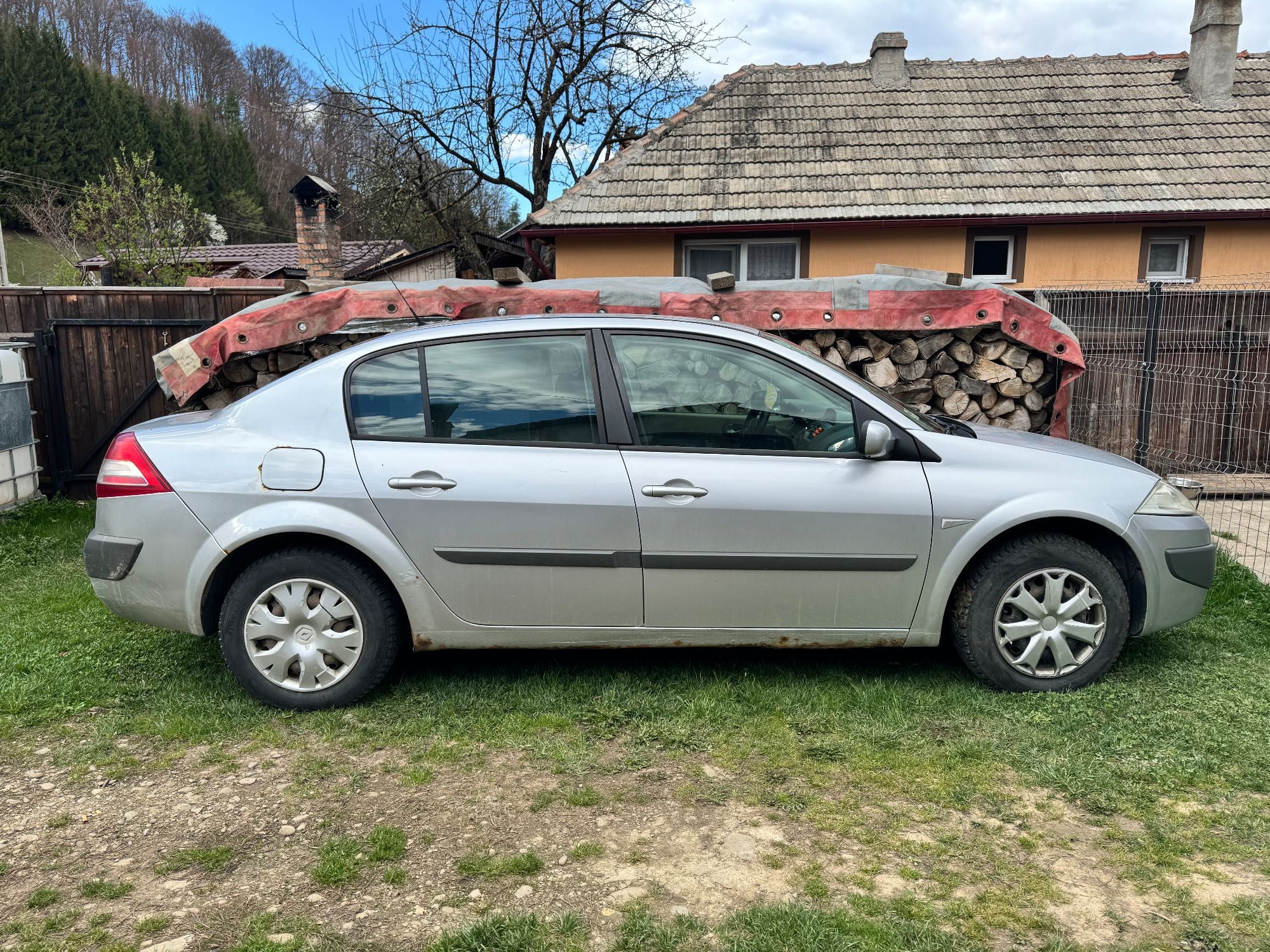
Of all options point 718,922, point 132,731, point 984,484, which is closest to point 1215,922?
point 718,922

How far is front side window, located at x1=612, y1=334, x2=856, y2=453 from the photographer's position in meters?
3.79

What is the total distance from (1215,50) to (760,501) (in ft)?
41.4

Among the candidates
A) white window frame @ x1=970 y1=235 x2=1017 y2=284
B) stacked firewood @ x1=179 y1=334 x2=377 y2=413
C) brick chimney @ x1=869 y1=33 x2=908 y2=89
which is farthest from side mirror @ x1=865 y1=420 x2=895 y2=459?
brick chimney @ x1=869 y1=33 x2=908 y2=89

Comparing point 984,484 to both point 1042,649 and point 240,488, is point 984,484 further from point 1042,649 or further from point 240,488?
point 240,488

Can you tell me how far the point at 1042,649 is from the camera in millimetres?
3844

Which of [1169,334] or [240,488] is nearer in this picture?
[240,488]

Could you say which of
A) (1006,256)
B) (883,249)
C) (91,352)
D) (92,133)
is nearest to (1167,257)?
(1006,256)

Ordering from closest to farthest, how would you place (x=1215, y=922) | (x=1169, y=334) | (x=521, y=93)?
(x=1215, y=922)
(x=1169, y=334)
(x=521, y=93)

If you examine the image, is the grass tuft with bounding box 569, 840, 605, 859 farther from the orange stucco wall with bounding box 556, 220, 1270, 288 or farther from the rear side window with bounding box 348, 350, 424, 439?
the orange stucco wall with bounding box 556, 220, 1270, 288

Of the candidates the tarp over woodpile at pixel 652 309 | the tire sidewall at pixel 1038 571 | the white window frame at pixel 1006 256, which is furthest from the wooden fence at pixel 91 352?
the white window frame at pixel 1006 256

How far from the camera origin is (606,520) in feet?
12.1

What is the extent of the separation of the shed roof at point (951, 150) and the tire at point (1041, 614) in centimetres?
804

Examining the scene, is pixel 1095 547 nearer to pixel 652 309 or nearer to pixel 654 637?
pixel 654 637

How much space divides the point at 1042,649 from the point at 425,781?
2.62 meters
